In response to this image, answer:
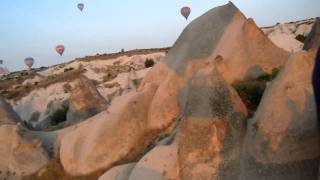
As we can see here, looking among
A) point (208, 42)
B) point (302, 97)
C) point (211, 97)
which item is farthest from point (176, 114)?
point (302, 97)

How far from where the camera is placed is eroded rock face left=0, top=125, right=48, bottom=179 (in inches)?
432

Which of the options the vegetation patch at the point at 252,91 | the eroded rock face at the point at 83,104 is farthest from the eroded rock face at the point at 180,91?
the eroded rock face at the point at 83,104

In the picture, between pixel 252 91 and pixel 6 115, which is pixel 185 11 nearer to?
pixel 6 115

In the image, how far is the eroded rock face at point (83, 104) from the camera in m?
15.1

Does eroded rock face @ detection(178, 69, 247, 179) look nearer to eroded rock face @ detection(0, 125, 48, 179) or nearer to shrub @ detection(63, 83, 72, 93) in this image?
eroded rock face @ detection(0, 125, 48, 179)

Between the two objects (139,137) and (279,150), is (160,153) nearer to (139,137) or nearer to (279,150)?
(139,137)

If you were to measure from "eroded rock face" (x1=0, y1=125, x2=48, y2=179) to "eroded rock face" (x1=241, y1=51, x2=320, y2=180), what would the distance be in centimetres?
557

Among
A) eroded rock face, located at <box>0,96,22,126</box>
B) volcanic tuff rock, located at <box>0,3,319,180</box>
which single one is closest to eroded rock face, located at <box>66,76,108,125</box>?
eroded rock face, located at <box>0,96,22,126</box>

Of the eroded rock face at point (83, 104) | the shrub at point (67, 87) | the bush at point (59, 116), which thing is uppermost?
the eroded rock face at point (83, 104)

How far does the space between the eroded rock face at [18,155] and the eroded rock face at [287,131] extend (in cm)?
557

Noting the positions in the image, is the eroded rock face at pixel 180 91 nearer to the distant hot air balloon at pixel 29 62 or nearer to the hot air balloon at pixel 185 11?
the hot air balloon at pixel 185 11

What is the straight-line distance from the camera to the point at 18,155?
439 inches

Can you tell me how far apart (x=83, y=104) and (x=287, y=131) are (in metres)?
10.1

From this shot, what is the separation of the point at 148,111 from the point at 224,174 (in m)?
3.55
